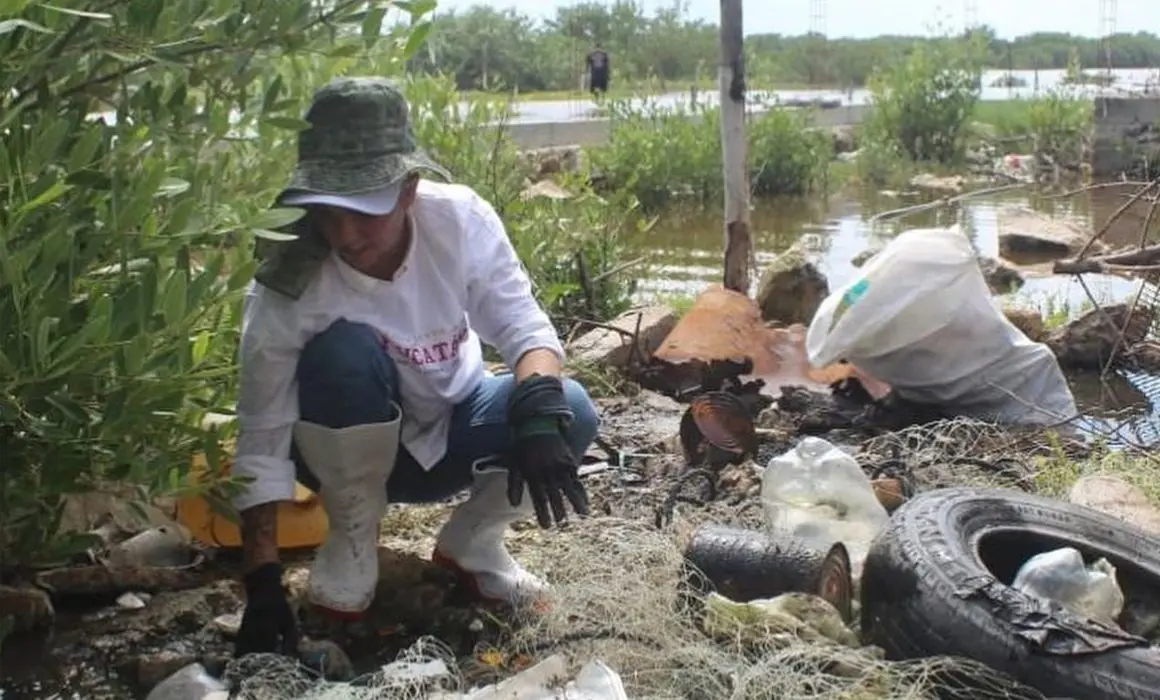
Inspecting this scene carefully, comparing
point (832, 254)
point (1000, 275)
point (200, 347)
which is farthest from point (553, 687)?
point (832, 254)

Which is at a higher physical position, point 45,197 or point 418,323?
point 45,197

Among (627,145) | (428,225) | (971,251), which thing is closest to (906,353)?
(971,251)

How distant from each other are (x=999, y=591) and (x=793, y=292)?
4.67m

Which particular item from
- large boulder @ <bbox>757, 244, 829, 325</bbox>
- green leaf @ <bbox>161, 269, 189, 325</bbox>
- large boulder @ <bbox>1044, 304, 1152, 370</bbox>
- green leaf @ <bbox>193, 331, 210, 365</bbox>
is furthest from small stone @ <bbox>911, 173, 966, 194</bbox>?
green leaf @ <bbox>161, 269, 189, 325</bbox>

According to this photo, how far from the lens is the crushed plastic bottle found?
3551mm

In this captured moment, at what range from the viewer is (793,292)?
738cm

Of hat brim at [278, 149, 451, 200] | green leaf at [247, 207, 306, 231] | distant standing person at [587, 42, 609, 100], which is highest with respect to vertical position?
distant standing person at [587, 42, 609, 100]

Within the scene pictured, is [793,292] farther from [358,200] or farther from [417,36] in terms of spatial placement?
[358,200]

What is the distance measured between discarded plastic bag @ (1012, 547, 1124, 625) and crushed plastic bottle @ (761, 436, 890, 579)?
536mm

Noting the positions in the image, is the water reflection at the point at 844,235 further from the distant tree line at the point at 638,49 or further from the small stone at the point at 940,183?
the distant tree line at the point at 638,49

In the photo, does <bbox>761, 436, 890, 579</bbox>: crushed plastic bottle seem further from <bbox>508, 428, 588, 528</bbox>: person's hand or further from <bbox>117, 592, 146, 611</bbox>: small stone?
<bbox>117, 592, 146, 611</bbox>: small stone

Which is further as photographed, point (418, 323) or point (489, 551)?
point (489, 551)

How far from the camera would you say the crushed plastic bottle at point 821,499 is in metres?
3.55

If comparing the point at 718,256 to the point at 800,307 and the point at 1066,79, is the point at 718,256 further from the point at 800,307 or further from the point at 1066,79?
the point at 1066,79
